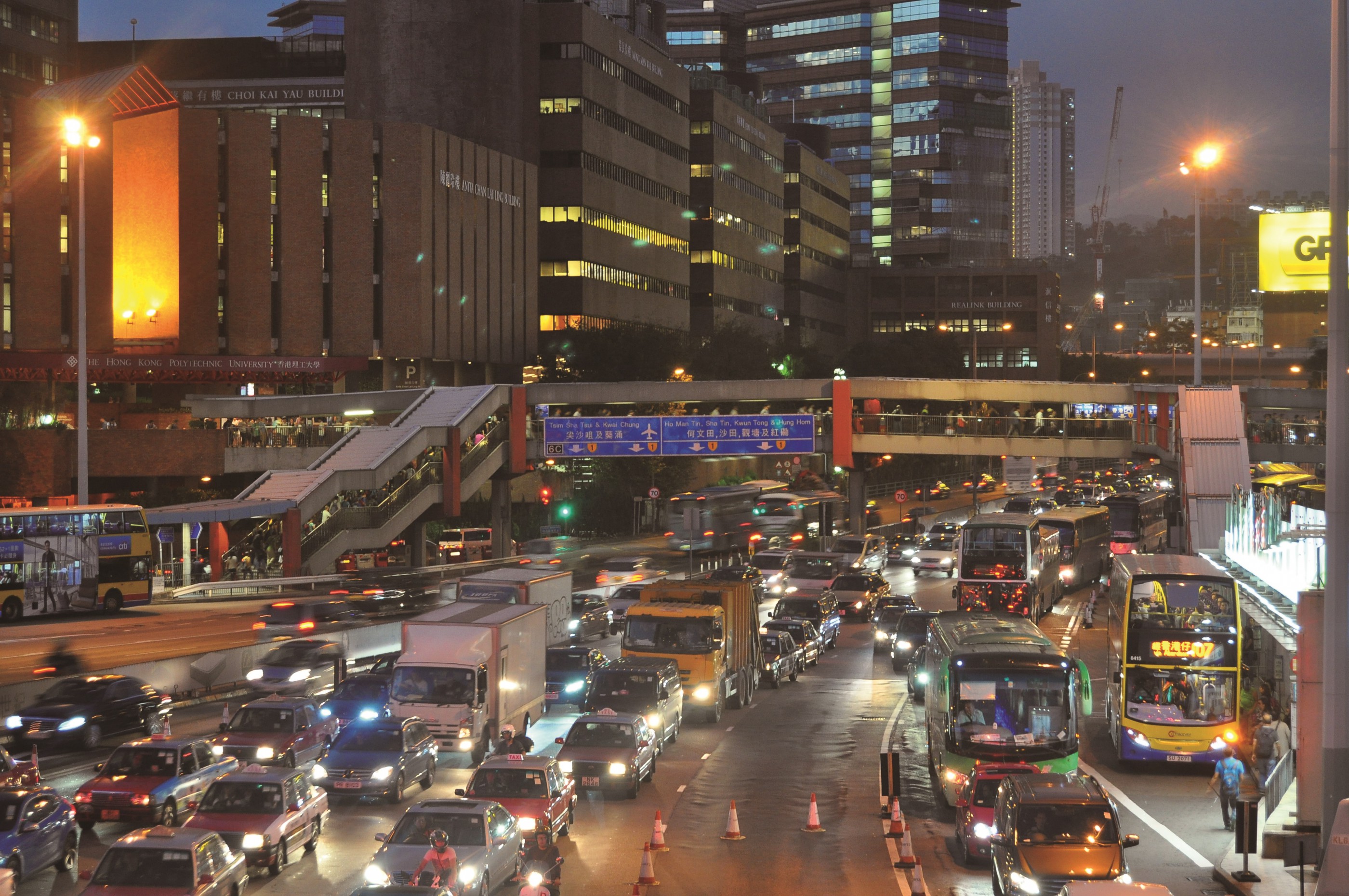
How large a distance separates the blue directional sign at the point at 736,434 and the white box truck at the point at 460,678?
36.1 meters

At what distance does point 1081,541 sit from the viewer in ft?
181

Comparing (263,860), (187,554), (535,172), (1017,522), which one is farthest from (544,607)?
(535,172)

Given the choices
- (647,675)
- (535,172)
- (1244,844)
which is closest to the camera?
(1244,844)

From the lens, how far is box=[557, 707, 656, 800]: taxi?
23.7 m

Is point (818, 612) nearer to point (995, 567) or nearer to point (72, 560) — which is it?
point (995, 567)

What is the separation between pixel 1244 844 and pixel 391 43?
3646 inches

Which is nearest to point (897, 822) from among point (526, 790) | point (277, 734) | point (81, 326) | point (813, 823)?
point (813, 823)

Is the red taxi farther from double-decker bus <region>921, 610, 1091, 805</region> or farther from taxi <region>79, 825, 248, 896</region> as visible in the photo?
taxi <region>79, 825, 248, 896</region>

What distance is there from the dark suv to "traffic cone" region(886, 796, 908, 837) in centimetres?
268

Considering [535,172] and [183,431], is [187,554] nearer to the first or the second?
[183,431]

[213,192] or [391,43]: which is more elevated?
[391,43]

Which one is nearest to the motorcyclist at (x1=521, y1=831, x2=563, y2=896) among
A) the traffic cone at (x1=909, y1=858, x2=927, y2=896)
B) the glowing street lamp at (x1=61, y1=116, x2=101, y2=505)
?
the traffic cone at (x1=909, y1=858, x2=927, y2=896)

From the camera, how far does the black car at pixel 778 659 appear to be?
3622cm

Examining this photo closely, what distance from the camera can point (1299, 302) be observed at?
643 ft
